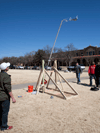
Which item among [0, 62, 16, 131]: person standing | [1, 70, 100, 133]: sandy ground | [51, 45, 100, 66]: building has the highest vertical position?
[51, 45, 100, 66]: building

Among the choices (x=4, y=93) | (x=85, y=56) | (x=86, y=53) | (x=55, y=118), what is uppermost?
(x=86, y=53)

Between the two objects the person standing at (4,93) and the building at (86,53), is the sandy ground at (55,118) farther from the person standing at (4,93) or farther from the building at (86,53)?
the building at (86,53)

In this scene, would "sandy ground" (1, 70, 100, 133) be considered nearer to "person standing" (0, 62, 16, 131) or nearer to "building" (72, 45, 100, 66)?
"person standing" (0, 62, 16, 131)

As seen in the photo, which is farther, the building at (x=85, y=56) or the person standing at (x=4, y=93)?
the building at (x=85, y=56)

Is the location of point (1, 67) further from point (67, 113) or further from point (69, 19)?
point (69, 19)

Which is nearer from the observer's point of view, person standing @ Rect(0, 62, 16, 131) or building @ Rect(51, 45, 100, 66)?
person standing @ Rect(0, 62, 16, 131)

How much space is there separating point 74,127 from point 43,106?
6.47 ft

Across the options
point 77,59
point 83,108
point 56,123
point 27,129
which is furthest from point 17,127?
point 77,59

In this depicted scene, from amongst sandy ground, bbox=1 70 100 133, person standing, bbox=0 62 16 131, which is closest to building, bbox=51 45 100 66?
sandy ground, bbox=1 70 100 133

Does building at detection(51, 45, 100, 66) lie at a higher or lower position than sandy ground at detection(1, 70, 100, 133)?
higher

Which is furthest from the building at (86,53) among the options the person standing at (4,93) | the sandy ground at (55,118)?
the person standing at (4,93)

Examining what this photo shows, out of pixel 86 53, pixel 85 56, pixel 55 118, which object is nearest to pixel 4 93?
pixel 55 118

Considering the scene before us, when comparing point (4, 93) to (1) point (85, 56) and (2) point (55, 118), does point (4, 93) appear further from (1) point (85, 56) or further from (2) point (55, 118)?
(1) point (85, 56)

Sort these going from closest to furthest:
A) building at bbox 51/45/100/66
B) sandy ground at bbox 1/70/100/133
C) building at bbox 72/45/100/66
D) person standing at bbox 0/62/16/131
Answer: person standing at bbox 0/62/16/131 < sandy ground at bbox 1/70/100/133 < building at bbox 51/45/100/66 < building at bbox 72/45/100/66
